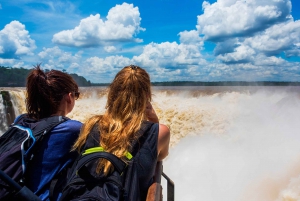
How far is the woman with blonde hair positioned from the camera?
1.74m

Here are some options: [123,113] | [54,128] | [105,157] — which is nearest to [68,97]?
[54,128]

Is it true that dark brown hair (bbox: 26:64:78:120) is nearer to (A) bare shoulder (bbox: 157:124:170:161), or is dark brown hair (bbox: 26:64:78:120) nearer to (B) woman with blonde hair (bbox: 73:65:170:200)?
(B) woman with blonde hair (bbox: 73:65:170:200)

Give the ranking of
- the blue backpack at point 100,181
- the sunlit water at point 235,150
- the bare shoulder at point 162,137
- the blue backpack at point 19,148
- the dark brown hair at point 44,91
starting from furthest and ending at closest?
the sunlit water at point 235,150
the dark brown hair at point 44,91
the bare shoulder at point 162,137
the blue backpack at point 19,148
the blue backpack at point 100,181

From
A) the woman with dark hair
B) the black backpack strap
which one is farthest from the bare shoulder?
the woman with dark hair

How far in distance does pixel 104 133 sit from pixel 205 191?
6906 mm

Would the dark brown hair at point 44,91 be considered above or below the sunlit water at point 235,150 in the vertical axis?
above

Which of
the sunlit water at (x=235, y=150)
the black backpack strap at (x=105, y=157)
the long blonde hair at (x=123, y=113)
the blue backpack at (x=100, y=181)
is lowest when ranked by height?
the sunlit water at (x=235, y=150)

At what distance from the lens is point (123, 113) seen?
1.93m

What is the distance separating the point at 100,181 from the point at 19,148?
54 cm

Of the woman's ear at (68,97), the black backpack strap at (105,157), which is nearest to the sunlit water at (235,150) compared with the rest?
the woman's ear at (68,97)


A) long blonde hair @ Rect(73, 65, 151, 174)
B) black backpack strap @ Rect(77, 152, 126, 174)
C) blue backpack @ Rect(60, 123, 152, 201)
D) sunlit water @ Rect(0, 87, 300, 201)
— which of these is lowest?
sunlit water @ Rect(0, 87, 300, 201)

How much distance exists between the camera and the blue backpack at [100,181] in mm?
1528

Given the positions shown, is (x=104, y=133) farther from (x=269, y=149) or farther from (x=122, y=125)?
(x=269, y=149)

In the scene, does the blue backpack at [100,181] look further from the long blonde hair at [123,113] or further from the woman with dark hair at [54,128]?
the woman with dark hair at [54,128]
